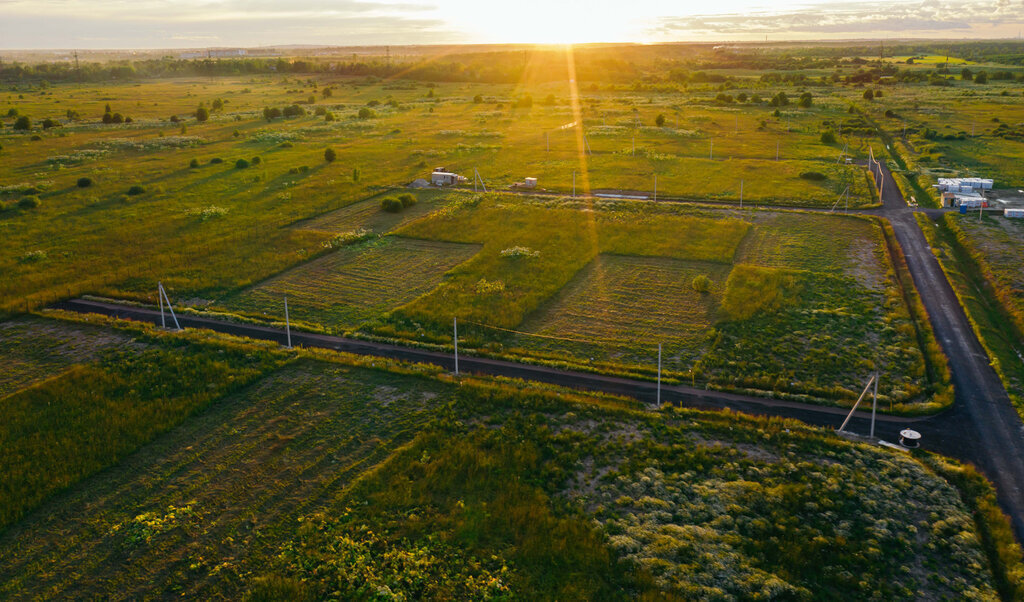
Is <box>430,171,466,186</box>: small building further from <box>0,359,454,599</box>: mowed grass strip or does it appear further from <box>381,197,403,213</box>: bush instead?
<box>0,359,454,599</box>: mowed grass strip

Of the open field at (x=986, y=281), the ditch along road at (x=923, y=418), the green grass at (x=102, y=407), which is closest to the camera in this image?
the green grass at (x=102, y=407)

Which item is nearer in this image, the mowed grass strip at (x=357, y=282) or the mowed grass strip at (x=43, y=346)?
the mowed grass strip at (x=43, y=346)

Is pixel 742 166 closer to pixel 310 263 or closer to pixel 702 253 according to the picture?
pixel 702 253

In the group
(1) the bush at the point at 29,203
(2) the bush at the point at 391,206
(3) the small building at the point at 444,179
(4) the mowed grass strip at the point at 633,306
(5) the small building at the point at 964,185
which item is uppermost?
(3) the small building at the point at 444,179

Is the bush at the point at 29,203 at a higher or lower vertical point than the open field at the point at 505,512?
higher

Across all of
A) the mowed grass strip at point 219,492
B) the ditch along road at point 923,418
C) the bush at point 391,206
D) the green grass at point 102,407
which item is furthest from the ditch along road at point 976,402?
the bush at point 391,206

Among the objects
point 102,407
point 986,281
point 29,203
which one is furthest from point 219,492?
point 29,203

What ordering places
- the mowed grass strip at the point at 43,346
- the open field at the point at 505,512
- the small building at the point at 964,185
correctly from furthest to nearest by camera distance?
the small building at the point at 964,185
the mowed grass strip at the point at 43,346
the open field at the point at 505,512

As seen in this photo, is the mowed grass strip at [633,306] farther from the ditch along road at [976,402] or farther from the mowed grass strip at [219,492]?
the ditch along road at [976,402]
